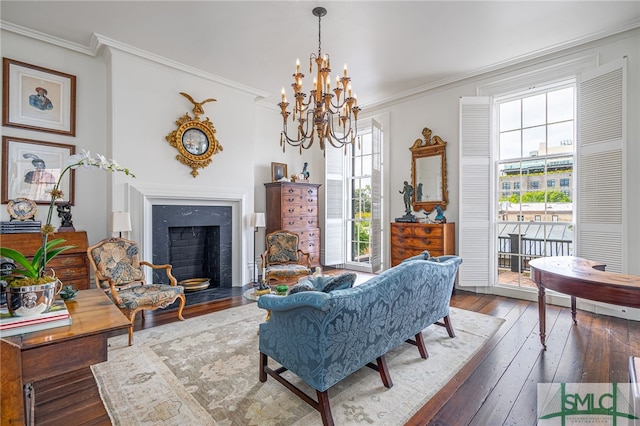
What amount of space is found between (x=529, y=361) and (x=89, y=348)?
3.10 metres

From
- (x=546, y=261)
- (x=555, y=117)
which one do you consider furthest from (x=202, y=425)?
(x=555, y=117)

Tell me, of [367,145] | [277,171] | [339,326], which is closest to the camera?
[339,326]

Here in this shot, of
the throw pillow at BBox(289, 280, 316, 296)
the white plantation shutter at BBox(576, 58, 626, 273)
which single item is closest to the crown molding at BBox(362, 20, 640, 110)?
the white plantation shutter at BBox(576, 58, 626, 273)

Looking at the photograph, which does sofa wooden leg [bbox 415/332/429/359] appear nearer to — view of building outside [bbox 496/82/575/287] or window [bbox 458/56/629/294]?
window [bbox 458/56/629/294]

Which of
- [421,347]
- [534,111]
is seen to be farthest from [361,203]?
[421,347]

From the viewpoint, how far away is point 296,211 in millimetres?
5555

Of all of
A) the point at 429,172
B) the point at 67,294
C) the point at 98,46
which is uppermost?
the point at 98,46

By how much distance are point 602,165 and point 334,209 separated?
4.17 meters

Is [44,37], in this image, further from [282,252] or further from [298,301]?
[298,301]

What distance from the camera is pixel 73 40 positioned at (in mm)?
3629

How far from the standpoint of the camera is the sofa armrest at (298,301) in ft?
5.26

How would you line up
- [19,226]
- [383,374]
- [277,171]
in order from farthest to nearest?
[277,171] → [19,226] → [383,374]

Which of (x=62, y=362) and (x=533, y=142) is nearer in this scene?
(x=62, y=362)

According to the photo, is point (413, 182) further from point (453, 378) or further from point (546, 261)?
point (453, 378)
